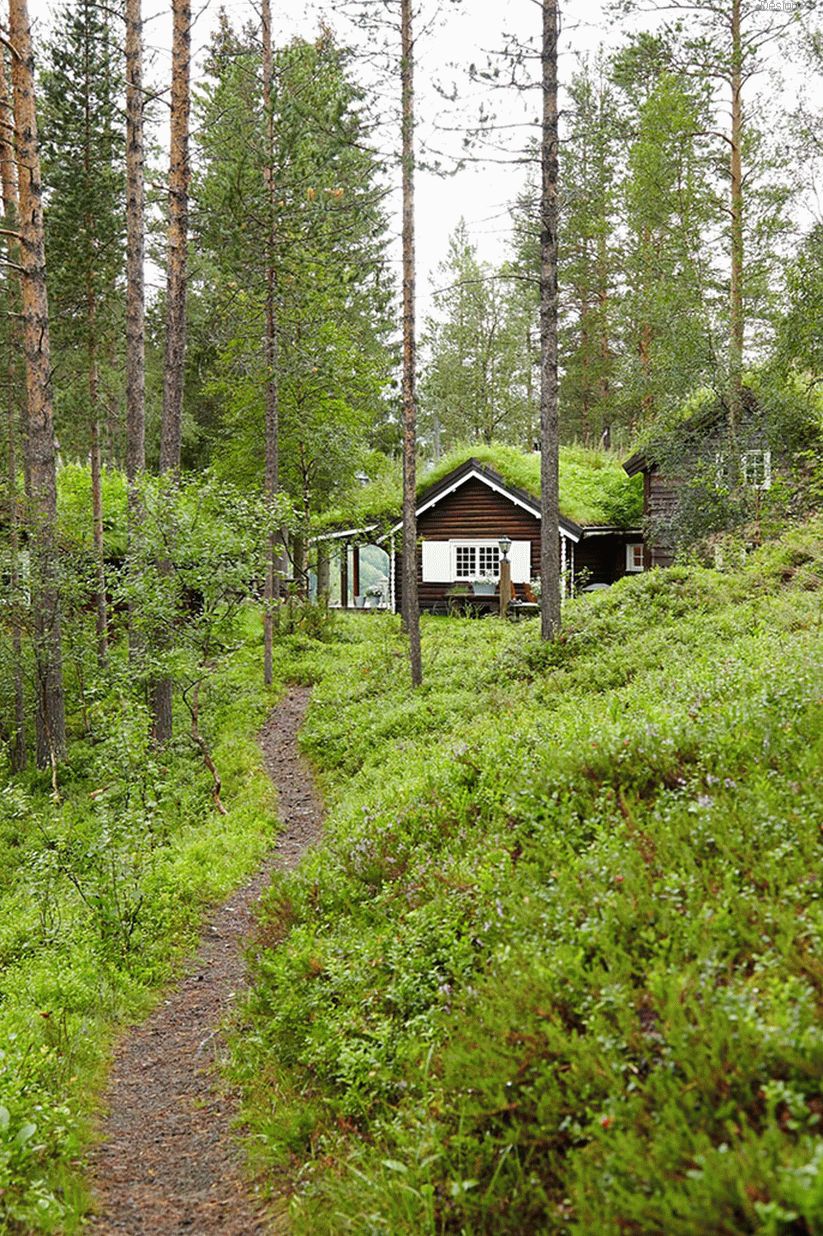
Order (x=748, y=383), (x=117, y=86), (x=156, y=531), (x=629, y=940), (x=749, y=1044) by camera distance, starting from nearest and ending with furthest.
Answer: (x=749, y=1044) → (x=629, y=940) → (x=156, y=531) → (x=117, y=86) → (x=748, y=383)

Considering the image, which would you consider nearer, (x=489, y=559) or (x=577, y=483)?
(x=489, y=559)

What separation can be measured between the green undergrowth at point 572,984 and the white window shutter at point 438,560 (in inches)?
903

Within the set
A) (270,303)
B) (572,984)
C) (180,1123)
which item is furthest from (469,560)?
(572,984)

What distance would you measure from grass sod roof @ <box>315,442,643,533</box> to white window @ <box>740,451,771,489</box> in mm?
9565

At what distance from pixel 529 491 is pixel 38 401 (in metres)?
19.5

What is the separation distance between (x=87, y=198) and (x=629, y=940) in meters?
20.3

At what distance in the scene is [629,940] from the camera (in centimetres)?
438

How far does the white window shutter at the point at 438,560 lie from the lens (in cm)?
3169

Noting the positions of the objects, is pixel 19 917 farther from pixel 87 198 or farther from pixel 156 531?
pixel 87 198

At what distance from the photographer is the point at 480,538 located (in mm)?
31484

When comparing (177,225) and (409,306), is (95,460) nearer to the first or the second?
(177,225)

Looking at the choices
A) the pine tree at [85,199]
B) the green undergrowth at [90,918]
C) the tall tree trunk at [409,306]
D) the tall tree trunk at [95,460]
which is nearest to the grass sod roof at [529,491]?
the tall tree trunk at [95,460]

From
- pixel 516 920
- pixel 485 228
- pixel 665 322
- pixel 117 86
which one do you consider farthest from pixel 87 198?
pixel 516 920

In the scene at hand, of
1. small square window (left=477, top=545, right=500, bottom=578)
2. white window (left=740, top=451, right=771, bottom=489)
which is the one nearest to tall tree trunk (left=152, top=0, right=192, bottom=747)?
white window (left=740, top=451, right=771, bottom=489)
